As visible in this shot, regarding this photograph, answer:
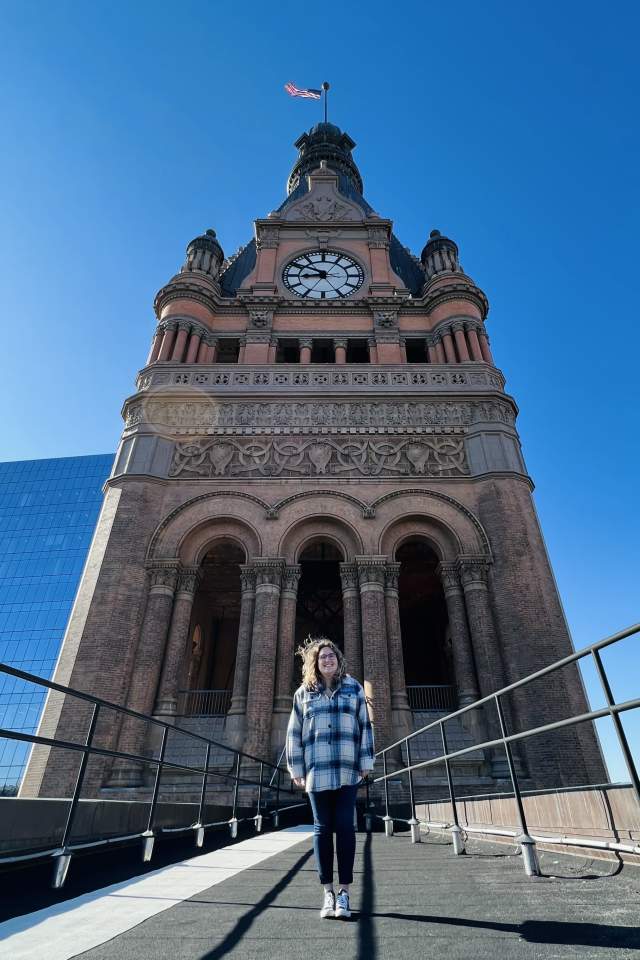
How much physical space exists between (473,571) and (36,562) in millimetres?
39147

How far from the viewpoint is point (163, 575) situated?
14.2 meters

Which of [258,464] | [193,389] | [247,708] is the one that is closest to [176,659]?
[247,708]

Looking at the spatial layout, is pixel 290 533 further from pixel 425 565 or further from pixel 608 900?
pixel 608 900

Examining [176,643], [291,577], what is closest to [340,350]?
[291,577]

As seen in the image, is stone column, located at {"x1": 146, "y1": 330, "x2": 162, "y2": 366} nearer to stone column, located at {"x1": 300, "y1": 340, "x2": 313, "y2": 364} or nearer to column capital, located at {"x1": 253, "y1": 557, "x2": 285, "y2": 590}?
stone column, located at {"x1": 300, "y1": 340, "x2": 313, "y2": 364}

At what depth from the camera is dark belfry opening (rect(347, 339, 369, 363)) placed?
67.9 feet

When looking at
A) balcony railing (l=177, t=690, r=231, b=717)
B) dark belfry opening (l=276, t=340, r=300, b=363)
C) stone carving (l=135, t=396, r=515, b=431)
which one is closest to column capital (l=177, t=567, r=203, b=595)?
balcony railing (l=177, t=690, r=231, b=717)

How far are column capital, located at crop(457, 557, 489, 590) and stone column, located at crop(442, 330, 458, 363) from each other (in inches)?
309

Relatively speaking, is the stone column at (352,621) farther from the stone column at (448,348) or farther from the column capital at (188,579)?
the stone column at (448,348)

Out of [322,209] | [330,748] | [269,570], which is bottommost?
[330,748]

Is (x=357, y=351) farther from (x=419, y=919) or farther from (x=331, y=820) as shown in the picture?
(x=419, y=919)

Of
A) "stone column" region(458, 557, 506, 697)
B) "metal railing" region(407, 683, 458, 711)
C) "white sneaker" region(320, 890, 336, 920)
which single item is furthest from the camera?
"metal railing" region(407, 683, 458, 711)

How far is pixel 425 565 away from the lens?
59.8 ft

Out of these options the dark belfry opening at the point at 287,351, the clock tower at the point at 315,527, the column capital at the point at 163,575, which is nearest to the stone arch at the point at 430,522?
the clock tower at the point at 315,527
